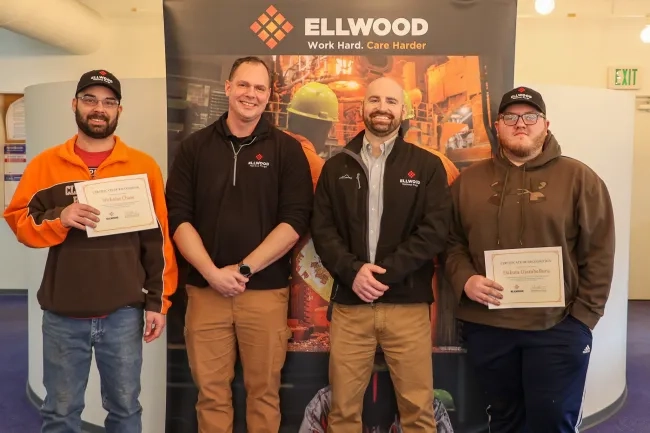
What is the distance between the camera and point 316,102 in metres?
2.54

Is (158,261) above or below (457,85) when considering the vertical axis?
below

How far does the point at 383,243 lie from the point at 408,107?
731mm

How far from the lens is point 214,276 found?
215 centimetres

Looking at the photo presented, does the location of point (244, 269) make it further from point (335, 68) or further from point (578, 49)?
point (578, 49)

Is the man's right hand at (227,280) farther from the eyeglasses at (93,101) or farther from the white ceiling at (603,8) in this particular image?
the white ceiling at (603,8)

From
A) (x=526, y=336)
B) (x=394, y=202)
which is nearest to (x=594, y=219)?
(x=526, y=336)

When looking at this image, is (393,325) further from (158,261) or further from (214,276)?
(158,261)

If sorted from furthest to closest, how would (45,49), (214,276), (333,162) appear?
(45,49), (333,162), (214,276)

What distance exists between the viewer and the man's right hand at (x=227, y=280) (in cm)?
Answer: 215

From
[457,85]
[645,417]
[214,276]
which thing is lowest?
[645,417]

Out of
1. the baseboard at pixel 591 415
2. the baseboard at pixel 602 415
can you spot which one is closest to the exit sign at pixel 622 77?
the baseboard at pixel 591 415

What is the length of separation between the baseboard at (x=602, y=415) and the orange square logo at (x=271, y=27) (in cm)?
275

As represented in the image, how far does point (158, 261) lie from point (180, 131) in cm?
77

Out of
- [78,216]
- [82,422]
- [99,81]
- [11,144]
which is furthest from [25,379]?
[11,144]
